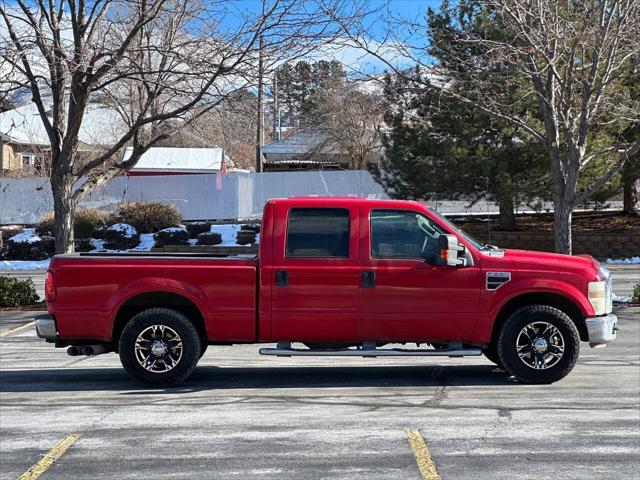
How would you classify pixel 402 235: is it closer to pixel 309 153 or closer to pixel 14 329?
pixel 14 329

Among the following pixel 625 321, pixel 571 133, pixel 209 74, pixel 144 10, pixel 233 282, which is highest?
pixel 144 10

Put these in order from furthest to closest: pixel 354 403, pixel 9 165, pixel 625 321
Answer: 1. pixel 9 165
2. pixel 625 321
3. pixel 354 403

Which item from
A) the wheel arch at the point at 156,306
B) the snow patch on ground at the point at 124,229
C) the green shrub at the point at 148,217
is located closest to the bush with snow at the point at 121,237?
the snow patch on ground at the point at 124,229

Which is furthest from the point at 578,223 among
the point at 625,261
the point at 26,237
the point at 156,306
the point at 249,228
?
the point at 156,306

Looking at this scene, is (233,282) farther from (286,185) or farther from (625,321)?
(286,185)

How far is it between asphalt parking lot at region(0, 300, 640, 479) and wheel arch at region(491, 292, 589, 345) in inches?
22.8

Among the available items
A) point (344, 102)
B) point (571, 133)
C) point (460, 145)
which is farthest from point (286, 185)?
point (571, 133)

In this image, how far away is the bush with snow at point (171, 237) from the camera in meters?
28.2

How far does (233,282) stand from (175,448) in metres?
2.20

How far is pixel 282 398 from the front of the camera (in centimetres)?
752

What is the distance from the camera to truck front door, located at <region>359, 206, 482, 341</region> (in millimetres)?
7719

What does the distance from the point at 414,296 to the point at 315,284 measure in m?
0.96

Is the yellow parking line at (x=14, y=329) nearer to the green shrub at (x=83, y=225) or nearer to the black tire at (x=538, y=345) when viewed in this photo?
the black tire at (x=538, y=345)

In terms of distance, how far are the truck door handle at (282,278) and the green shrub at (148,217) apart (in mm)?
23250
